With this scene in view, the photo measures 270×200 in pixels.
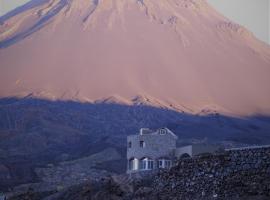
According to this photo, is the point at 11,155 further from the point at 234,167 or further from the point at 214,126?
the point at 234,167

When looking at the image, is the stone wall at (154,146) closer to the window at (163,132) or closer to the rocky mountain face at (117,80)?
the window at (163,132)

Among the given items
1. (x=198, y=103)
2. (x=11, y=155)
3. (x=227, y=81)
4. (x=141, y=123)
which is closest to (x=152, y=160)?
(x=11, y=155)

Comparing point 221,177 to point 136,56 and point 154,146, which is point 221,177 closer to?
point 154,146

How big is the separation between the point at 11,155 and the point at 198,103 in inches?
1104

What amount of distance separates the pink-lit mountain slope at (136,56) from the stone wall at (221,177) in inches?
2682

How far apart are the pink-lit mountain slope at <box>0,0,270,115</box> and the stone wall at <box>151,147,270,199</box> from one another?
68.1 m

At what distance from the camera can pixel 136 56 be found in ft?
303

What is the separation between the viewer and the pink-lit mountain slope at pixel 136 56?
277ft

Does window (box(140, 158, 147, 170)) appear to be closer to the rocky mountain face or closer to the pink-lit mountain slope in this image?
the rocky mountain face

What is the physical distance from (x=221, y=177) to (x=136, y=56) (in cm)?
8282

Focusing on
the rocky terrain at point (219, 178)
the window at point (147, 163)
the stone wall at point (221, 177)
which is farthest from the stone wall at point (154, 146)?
the stone wall at point (221, 177)

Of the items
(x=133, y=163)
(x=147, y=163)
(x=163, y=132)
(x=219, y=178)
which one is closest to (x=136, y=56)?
(x=163, y=132)

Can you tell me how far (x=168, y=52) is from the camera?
95625 millimetres

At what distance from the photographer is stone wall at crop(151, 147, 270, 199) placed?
9.32 metres
